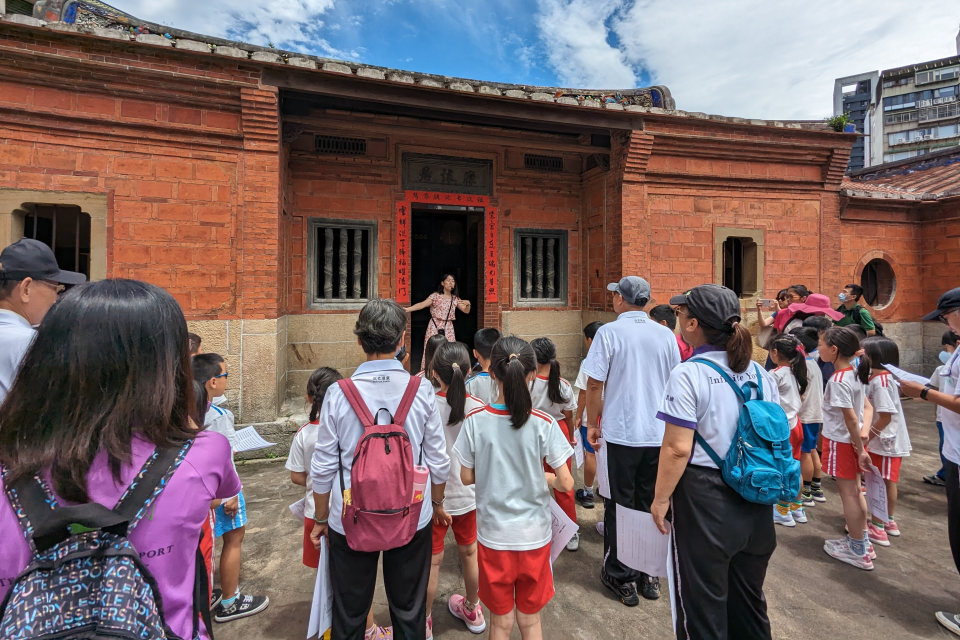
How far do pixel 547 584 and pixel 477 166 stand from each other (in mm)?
6695

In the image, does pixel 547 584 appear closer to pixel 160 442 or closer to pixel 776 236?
pixel 160 442

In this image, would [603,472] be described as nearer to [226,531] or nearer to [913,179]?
[226,531]

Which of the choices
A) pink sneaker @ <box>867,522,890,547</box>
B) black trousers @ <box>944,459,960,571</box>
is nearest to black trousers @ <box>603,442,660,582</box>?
black trousers @ <box>944,459,960,571</box>

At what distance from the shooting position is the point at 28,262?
7.08 feet

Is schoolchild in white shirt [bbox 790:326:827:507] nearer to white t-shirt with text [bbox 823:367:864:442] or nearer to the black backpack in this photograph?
white t-shirt with text [bbox 823:367:864:442]

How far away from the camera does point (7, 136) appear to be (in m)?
4.84

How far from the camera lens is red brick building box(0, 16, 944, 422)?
5.08m

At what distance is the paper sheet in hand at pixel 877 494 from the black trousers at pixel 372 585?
11.2 ft

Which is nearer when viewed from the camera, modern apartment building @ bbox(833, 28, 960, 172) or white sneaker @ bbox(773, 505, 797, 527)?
white sneaker @ bbox(773, 505, 797, 527)

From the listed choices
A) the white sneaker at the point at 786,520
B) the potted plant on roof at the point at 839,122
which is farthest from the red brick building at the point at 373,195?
the white sneaker at the point at 786,520

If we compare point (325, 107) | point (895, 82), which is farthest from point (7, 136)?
point (895, 82)

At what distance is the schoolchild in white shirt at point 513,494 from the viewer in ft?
6.68

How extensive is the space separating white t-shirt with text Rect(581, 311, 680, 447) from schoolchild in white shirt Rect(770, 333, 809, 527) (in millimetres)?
1432

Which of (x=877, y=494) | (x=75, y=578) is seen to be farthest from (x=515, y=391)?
(x=877, y=494)
